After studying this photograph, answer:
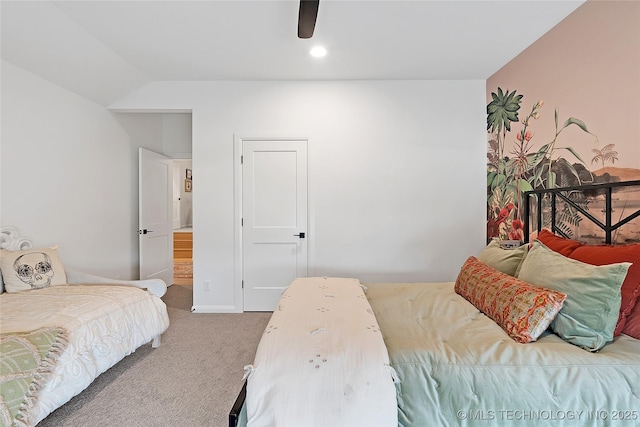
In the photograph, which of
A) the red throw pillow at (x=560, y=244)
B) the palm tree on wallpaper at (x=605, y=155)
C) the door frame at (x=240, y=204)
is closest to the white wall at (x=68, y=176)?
the door frame at (x=240, y=204)

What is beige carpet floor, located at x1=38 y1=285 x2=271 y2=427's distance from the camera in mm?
1721

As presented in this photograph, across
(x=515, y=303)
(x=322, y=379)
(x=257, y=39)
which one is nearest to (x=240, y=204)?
(x=257, y=39)

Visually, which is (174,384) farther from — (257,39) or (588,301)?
(257,39)

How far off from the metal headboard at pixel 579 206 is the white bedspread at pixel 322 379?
5.07 ft

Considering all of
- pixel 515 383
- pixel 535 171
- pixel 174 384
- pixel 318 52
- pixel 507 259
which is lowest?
pixel 174 384

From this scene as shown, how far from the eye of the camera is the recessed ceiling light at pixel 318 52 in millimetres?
2648

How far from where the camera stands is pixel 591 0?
1879mm

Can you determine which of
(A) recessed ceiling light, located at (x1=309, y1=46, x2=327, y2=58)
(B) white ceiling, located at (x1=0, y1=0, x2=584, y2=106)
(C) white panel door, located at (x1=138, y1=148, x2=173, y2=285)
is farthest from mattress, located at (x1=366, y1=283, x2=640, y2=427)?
(C) white panel door, located at (x1=138, y1=148, x2=173, y2=285)

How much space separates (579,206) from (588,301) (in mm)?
932

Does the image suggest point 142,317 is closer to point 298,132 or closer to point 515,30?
point 298,132

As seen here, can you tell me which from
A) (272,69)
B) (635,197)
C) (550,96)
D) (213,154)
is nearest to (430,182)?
(550,96)

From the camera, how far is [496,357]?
1203 mm

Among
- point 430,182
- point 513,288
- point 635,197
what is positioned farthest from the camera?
point 430,182

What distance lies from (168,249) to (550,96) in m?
4.87
